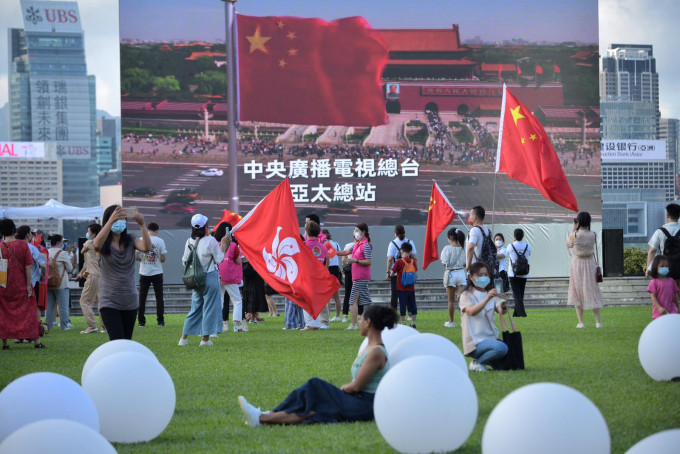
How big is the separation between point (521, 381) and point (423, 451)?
3.53 metres

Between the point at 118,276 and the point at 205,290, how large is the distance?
4.02m

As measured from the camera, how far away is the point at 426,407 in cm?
586

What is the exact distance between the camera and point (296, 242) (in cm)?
1481

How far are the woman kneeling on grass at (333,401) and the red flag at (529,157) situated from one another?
782 cm

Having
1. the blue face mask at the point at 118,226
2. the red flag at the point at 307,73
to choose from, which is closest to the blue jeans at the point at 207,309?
the blue face mask at the point at 118,226

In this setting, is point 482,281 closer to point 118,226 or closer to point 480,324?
point 480,324

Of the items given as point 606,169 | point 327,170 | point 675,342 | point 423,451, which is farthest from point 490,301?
point 606,169

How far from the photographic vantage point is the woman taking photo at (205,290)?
14094mm

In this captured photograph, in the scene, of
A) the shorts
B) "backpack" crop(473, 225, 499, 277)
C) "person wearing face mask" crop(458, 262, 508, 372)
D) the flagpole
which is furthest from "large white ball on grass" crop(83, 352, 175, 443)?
the flagpole

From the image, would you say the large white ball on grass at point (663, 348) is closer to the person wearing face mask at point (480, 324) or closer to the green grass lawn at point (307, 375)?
the green grass lawn at point (307, 375)

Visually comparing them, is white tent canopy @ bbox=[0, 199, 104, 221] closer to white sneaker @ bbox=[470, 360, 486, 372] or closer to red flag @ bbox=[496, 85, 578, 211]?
red flag @ bbox=[496, 85, 578, 211]

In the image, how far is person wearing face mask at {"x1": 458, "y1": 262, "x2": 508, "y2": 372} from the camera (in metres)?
10.0

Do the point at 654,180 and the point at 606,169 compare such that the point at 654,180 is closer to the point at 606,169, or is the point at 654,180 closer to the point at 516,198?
the point at 606,169

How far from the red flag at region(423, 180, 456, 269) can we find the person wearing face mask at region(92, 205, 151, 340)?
8.22 meters
